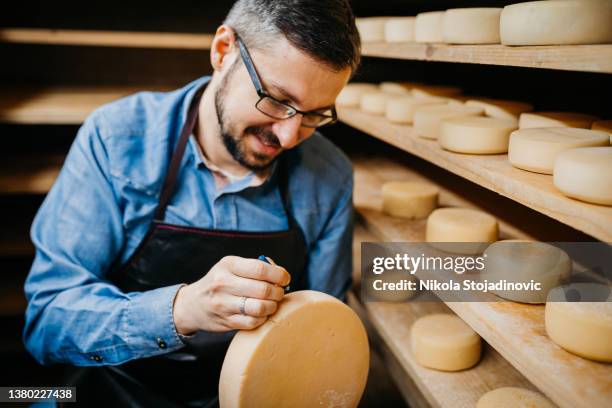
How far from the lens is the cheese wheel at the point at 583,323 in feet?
3.15

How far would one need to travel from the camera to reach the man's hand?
1.05 m

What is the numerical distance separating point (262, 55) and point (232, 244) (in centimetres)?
52

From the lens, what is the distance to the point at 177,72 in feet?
9.81

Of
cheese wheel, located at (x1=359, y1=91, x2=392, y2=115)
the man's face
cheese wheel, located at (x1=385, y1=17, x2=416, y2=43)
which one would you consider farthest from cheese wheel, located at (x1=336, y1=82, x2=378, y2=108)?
the man's face

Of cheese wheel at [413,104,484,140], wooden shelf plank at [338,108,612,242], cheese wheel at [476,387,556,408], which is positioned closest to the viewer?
wooden shelf plank at [338,108,612,242]

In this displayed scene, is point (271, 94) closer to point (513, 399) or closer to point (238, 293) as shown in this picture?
point (238, 293)

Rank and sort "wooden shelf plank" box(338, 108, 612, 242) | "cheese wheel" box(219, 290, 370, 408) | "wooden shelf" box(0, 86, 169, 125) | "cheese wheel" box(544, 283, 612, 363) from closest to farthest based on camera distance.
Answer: "wooden shelf plank" box(338, 108, 612, 242)
"cheese wheel" box(544, 283, 612, 363)
"cheese wheel" box(219, 290, 370, 408)
"wooden shelf" box(0, 86, 169, 125)

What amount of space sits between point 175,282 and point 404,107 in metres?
0.89

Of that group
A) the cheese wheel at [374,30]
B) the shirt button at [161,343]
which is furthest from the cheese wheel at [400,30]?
the shirt button at [161,343]

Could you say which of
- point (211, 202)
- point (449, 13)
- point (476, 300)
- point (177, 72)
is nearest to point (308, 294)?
point (476, 300)

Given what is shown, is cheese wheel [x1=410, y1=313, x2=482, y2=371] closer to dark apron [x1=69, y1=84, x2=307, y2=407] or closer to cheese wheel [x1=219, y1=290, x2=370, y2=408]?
cheese wheel [x1=219, y1=290, x2=370, y2=408]

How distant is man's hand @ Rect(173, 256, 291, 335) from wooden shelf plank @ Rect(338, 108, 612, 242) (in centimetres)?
48

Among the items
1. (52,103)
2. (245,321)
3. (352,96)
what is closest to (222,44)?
(245,321)

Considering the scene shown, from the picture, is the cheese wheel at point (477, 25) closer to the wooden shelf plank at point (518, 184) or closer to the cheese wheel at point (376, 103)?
the wooden shelf plank at point (518, 184)
